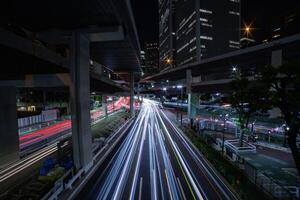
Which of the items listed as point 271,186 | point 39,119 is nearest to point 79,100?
point 271,186

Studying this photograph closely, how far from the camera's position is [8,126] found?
1809 centimetres

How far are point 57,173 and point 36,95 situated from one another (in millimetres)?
50993

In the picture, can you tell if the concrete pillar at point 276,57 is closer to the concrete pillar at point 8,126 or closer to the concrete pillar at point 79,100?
the concrete pillar at point 79,100

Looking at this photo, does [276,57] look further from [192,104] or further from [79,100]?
[79,100]

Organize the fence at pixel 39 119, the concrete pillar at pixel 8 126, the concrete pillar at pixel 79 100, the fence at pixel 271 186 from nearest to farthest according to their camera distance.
Result: 1. the fence at pixel 271 186
2. the concrete pillar at pixel 79 100
3. the concrete pillar at pixel 8 126
4. the fence at pixel 39 119

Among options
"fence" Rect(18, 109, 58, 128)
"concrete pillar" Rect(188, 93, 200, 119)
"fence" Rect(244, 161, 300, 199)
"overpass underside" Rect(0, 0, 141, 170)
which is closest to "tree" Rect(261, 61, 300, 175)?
"fence" Rect(244, 161, 300, 199)

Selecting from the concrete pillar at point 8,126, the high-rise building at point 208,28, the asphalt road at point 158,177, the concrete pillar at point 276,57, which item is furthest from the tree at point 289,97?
the high-rise building at point 208,28

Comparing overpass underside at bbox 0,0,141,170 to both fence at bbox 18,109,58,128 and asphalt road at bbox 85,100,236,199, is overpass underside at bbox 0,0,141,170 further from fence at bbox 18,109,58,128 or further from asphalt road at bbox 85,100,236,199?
fence at bbox 18,109,58,128

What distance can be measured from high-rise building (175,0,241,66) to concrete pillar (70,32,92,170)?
11395 centimetres

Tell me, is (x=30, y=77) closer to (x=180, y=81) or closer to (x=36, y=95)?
(x=36, y=95)

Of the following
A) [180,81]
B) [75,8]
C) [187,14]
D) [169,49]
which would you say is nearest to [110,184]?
[75,8]

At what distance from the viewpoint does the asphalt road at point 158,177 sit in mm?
13344

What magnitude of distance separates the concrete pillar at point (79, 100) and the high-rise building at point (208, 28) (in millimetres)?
113949

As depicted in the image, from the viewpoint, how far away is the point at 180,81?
79812 mm
